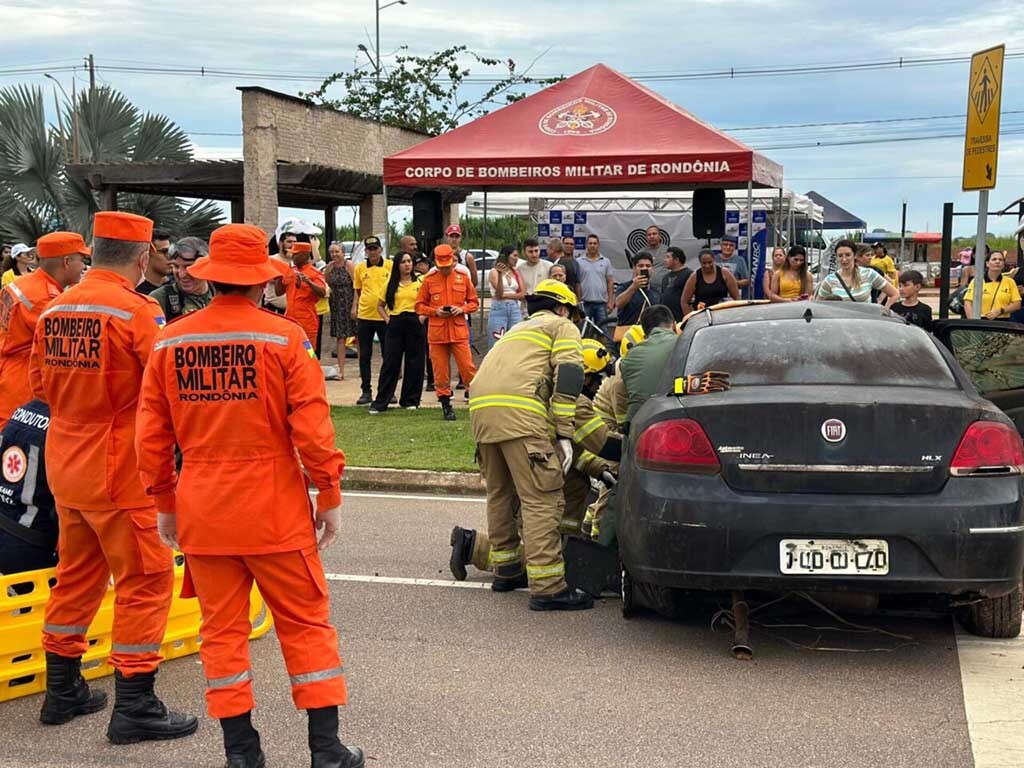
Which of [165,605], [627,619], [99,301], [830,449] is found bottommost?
[627,619]

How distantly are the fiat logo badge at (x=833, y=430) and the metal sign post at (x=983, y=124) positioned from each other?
5.01 m

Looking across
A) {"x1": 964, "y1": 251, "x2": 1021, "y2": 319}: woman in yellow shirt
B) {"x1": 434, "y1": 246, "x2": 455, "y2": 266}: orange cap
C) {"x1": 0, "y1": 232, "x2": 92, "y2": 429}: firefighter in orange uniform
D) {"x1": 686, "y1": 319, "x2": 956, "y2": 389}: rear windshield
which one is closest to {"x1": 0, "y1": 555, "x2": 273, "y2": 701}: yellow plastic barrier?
{"x1": 0, "y1": 232, "x2": 92, "y2": 429}: firefighter in orange uniform

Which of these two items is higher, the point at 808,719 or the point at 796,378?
the point at 796,378

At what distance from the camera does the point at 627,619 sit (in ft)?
19.9

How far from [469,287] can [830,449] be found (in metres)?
8.12

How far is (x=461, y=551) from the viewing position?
675 cm

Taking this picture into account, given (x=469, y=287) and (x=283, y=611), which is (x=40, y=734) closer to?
(x=283, y=611)

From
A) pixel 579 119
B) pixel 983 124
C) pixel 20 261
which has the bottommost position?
pixel 20 261

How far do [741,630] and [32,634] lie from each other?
9.60 ft

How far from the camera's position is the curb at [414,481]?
9.53 metres

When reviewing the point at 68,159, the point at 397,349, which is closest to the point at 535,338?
the point at 397,349

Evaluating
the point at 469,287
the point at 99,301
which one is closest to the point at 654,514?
the point at 99,301

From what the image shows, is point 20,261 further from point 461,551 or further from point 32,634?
point 32,634

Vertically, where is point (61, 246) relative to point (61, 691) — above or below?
above
